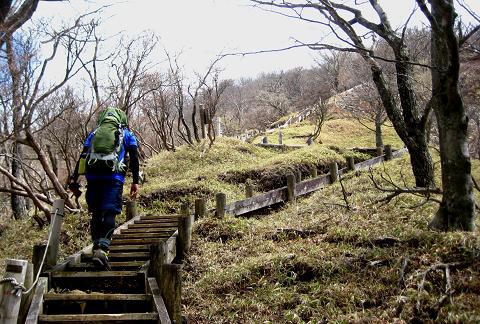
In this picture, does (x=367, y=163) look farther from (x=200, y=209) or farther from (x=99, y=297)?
(x=99, y=297)

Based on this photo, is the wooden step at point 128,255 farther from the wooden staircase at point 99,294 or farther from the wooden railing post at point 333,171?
the wooden railing post at point 333,171

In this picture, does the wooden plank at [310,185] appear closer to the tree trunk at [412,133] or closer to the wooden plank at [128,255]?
the tree trunk at [412,133]

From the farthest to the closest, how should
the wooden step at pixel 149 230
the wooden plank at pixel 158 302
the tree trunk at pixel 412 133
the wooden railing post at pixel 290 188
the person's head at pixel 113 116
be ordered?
the wooden railing post at pixel 290 188, the tree trunk at pixel 412 133, the wooden step at pixel 149 230, the person's head at pixel 113 116, the wooden plank at pixel 158 302

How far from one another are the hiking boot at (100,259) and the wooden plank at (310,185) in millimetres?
6905

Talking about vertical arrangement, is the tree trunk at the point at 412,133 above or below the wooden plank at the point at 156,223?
above

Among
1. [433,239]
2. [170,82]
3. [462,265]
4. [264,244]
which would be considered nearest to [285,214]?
[264,244]

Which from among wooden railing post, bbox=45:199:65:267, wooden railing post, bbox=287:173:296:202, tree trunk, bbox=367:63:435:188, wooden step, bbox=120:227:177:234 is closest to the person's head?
wooden railing post, bbox=45:199:65:267

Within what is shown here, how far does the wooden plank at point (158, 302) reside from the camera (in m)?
3.80

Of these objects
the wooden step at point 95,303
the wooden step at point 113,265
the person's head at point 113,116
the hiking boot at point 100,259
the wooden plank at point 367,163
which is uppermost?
the person's head at point 113,116

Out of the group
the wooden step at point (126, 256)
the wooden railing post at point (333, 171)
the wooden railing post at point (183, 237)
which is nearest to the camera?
the wooden step at point (126, 256)

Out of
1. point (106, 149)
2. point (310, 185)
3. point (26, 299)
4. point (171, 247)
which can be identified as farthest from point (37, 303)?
point (310, 185)

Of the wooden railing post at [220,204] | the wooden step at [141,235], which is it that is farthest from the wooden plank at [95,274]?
the wooden railing post at [220,204]

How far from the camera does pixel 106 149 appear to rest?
5.15 meters

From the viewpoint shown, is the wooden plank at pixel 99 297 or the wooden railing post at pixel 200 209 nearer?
the wooden plank at pixel 99 297
